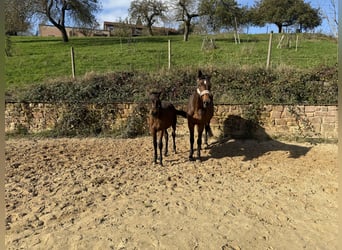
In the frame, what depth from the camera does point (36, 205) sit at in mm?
4215

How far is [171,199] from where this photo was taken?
14.5ft

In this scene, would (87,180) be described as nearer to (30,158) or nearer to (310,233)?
(30,158)

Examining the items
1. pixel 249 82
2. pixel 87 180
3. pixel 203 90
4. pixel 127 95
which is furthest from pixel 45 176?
pixel 249 82

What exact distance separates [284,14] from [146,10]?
56.7 ft

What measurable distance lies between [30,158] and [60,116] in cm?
276

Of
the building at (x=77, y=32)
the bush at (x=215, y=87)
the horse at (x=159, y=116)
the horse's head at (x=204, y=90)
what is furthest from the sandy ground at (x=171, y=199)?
the building at (x=77, y=32)

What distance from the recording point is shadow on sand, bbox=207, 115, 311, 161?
268 inches

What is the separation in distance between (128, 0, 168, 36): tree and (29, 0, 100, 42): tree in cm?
Result: 635

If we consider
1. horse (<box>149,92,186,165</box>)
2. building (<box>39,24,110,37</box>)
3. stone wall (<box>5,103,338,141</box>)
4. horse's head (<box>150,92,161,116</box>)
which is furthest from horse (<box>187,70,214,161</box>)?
building (<box>39,24,110,37</box>)

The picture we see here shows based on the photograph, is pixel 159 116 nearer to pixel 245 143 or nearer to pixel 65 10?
pixel 245 143

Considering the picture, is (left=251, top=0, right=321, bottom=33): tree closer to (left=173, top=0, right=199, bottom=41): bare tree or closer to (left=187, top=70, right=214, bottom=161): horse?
→ (left=173, top=0, right=199, bottom=41): bare tree

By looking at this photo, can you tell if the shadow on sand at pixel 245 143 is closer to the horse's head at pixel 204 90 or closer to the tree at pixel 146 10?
the horse's head at pixel 204 90

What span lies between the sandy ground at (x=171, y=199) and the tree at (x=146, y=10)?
31682 millimetres

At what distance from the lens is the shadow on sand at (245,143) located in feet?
22.4
